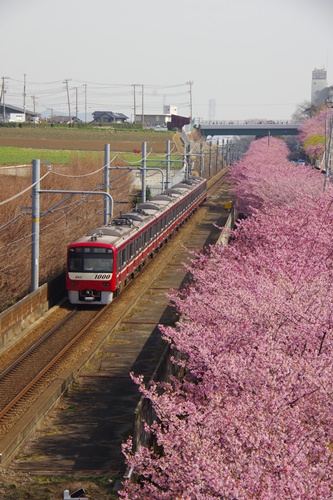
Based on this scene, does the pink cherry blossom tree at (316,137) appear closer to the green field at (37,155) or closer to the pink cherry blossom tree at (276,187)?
the pink cherry blossom tree at (276,187)

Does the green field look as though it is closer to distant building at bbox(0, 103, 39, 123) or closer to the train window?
the train window

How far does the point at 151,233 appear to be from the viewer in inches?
1430

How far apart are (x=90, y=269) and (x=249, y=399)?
679 inches

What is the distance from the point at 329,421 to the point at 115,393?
964 centimetres

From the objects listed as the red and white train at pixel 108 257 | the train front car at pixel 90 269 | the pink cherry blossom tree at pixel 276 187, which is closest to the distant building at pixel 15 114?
the pink cherry blossom tree at pixel 276 187

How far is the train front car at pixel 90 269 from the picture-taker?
27.4 m

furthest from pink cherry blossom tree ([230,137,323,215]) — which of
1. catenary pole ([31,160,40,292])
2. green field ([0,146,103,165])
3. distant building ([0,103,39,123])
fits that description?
distant building ([0,103,39,123])

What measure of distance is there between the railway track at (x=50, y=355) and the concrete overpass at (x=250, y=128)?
11778cm

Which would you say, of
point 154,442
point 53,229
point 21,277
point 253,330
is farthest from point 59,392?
point 53,229

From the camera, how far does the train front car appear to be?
2744 centimetres

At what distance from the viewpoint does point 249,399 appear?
10.7m

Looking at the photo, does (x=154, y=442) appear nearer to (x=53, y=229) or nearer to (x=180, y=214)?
(x=53, y=229)

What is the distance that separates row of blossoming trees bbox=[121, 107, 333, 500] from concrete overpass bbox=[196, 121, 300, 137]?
128 metres

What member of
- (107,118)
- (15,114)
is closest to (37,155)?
(107,118)
